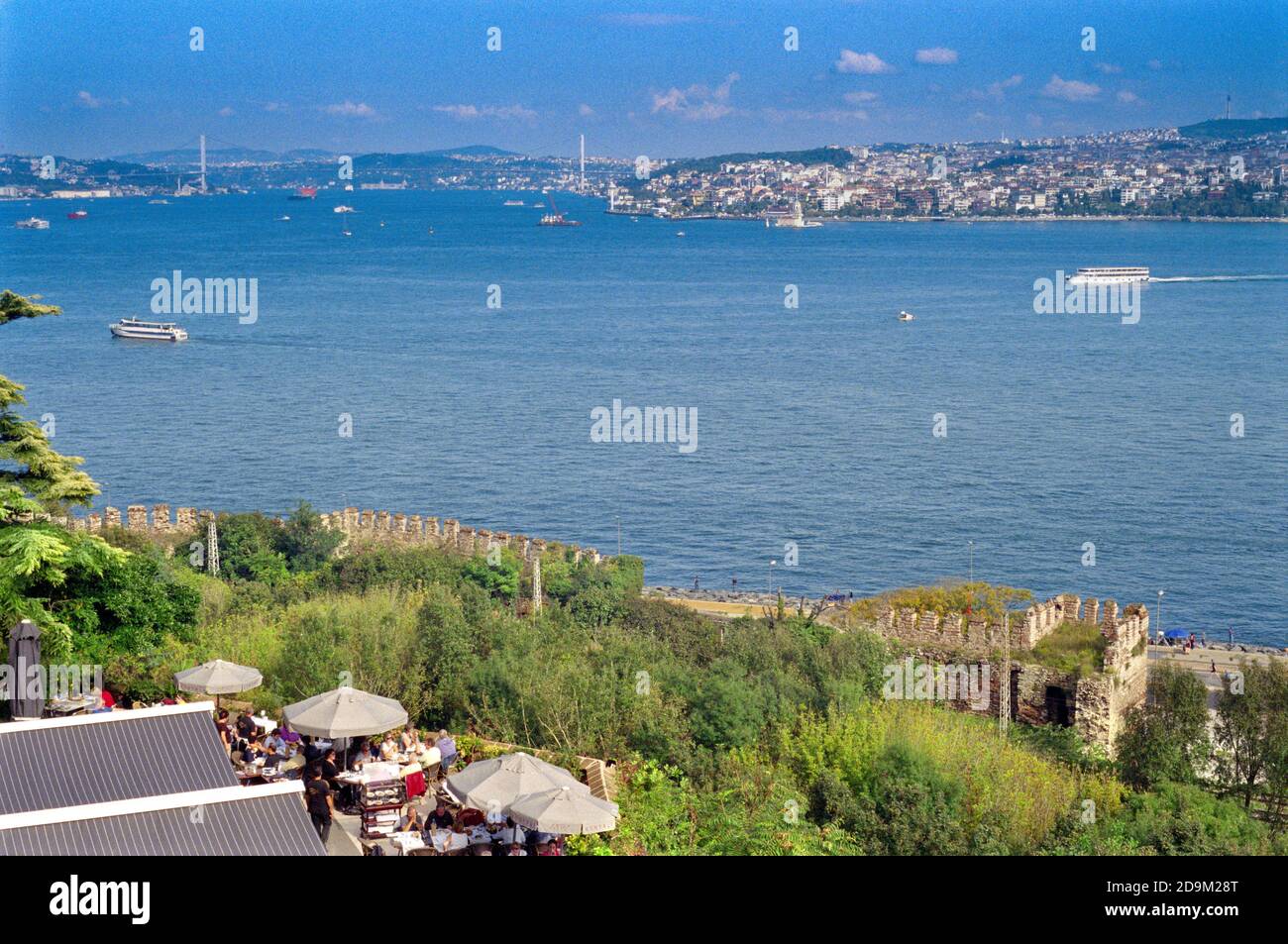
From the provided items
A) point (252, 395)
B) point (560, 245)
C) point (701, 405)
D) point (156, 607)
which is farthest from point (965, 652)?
point (560, 245)

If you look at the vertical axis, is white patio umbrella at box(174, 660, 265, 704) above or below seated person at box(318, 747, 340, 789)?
above

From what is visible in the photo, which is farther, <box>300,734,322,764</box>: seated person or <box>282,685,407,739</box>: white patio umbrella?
<box>300,734,322,764</box>: seated person

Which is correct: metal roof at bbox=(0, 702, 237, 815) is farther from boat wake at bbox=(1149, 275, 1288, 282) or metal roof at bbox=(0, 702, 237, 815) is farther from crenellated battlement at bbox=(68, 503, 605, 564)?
boat wake at bbox=(1149, 275, 1288, 282)

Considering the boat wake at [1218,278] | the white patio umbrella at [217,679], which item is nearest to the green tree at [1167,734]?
the white patio umbrella at [217,679]

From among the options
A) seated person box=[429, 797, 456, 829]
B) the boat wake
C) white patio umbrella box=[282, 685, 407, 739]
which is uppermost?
the boat wake

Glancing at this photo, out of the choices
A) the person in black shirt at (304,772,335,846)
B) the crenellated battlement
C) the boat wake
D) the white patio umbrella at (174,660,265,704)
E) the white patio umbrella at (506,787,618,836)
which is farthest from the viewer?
the boat wake

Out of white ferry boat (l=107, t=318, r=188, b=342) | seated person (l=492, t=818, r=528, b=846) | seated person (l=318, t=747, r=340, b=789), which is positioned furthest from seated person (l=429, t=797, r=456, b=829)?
white ferry boat (l=107, t=318, r=188, b=342)

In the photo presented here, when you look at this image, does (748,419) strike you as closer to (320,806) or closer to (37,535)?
(37,535)
